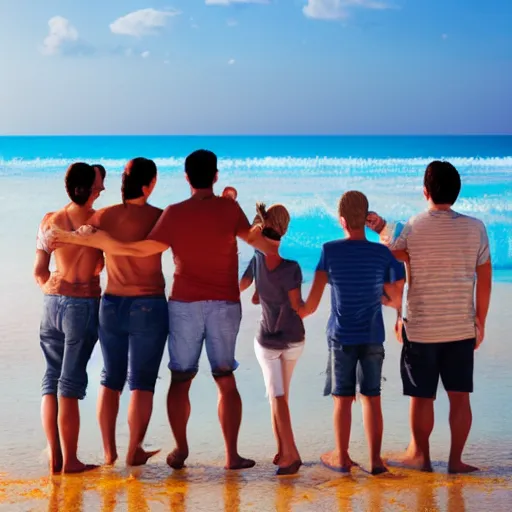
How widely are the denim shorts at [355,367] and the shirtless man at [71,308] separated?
3.97 feet

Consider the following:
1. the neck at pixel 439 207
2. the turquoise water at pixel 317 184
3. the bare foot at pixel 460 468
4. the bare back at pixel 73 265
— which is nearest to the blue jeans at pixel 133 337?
the bare back at pixel 73 265

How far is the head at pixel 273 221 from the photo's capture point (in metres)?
4.41

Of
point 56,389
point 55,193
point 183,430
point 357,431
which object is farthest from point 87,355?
point 55,193

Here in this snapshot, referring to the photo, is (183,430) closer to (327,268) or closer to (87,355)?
(87,355)

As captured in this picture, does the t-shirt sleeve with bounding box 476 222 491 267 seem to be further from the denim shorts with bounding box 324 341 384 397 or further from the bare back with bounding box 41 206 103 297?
the bare back with bounding box 41 206 103 297

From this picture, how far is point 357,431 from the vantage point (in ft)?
16.5

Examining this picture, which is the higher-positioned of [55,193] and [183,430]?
[55,193]

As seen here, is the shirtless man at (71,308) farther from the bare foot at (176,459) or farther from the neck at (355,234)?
the neck at (355,234)

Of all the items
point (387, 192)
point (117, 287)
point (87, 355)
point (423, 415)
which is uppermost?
point (387, 192)

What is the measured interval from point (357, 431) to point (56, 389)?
67.1 inches

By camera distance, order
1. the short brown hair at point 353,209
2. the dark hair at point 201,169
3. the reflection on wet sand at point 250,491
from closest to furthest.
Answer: the reflection on wet sand at point 250,491, the short brown hair at point 353,209, the dark hair at point 201,169

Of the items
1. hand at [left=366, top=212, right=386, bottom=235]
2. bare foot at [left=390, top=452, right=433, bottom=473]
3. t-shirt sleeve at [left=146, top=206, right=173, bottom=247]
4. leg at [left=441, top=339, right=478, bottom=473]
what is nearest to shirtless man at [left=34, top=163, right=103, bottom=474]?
t-shirt sleeve at [left=146, top=206, right=173, bottom=247]

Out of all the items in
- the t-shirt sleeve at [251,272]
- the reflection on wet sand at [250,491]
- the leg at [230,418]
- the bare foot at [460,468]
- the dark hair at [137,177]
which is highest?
the dark hair at [137,177]

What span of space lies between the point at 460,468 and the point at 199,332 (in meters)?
1.45
